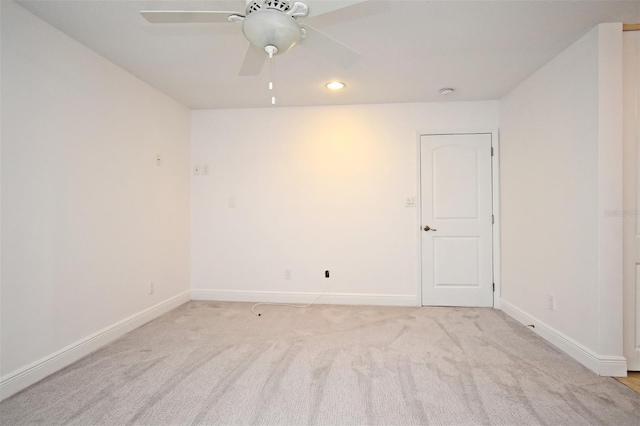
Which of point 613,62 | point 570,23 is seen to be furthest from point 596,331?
point 570,23

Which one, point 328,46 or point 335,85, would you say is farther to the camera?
point 335,85

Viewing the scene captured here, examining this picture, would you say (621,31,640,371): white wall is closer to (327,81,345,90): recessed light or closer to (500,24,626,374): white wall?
(500,24,626,374): white wall

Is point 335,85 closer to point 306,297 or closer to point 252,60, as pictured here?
point 252,60

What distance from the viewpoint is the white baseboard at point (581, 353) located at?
6.61ft

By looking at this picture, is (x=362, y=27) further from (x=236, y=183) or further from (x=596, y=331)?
(x=596, y=331)

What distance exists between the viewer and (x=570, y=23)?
2.02 m

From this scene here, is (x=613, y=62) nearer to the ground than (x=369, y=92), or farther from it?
nearer to the ground

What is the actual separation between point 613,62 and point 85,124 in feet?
12.4

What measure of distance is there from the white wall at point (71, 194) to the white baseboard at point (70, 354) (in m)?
0.02

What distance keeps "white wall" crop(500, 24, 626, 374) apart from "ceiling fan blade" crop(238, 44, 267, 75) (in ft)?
7.32

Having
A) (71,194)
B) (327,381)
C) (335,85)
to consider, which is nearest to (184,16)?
Result: (71,194)

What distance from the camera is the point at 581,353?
7.16 ft

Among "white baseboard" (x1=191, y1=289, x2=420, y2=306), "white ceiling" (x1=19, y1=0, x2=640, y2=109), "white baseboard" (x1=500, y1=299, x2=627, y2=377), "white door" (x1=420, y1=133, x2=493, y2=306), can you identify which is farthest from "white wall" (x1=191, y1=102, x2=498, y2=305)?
"white baseboard" (x1=500, y1=299, x2=627, y2=377)

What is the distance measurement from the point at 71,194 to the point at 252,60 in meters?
1.65
